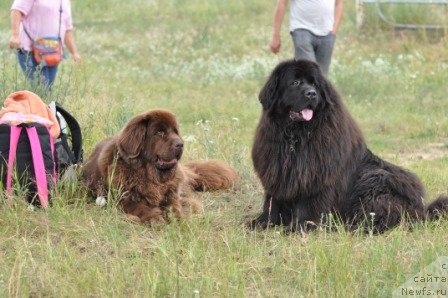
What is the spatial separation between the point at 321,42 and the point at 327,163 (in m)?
3.10

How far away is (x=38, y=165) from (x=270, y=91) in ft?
5.66

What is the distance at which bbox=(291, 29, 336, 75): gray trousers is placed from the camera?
28.1ft

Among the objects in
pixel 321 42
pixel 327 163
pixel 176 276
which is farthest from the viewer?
pixel 321 42

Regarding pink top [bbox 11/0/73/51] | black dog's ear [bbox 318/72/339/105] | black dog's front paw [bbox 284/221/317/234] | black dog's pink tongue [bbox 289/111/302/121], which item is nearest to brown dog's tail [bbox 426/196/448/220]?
black dog's front paw [bbox 284/221/317/234]

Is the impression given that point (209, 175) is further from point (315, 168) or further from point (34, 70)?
point (34, 70)

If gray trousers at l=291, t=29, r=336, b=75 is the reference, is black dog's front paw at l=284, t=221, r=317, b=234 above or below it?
below

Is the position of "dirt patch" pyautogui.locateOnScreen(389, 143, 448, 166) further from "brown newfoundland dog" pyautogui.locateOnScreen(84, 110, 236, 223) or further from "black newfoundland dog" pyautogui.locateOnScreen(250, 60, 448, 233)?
"brown newfoundland dog" pyautogui.locateOnScreen(84, 110, 236, 223)

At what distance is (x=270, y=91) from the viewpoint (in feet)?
19.2

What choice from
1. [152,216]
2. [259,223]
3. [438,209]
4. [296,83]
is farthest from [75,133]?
[438,209]

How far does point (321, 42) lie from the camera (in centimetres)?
867

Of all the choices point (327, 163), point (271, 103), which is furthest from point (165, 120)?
point (327, 163)

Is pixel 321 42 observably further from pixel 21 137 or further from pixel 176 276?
pixel 176 276

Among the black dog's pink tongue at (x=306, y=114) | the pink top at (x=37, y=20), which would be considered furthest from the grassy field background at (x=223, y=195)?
the black dog's pink tongue at (x=306, y=114)

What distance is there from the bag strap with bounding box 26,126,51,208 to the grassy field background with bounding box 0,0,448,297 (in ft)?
0.46
